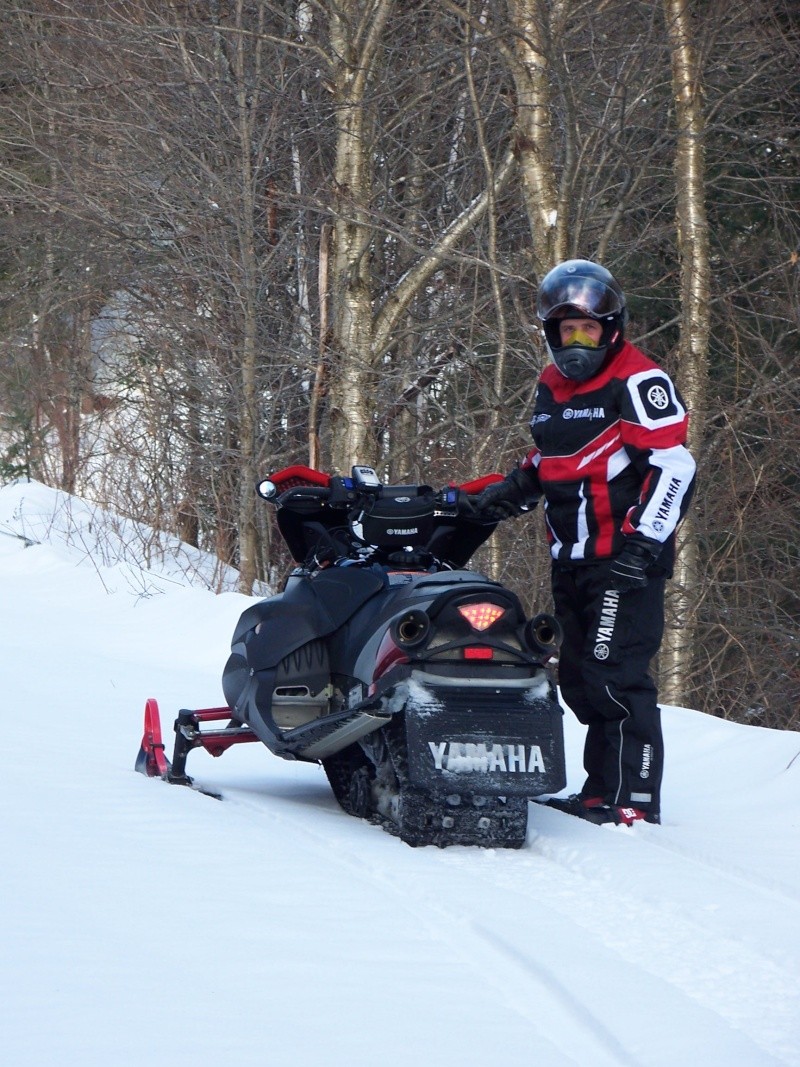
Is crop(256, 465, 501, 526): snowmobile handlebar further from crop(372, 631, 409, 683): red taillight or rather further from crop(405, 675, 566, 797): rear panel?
crop(405, 675, 566, 797): rear panel

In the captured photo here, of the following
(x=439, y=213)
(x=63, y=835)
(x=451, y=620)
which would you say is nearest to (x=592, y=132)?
(x=439, y=213)

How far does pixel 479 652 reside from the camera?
395 cm

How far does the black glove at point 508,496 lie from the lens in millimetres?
4730

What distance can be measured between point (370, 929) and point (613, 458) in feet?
6.73

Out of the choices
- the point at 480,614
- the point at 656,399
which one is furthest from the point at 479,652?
the point at 656,399

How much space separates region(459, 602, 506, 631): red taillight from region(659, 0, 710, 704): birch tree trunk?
5882 millimetres

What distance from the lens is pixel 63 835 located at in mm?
3646

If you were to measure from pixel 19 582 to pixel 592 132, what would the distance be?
6196 millimetres

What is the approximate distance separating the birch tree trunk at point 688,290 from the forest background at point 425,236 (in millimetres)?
24

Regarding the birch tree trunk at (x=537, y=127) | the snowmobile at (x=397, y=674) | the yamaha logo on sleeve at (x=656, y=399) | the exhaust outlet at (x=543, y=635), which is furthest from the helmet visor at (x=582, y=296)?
the birch tree trunk at (x=537, y=127)

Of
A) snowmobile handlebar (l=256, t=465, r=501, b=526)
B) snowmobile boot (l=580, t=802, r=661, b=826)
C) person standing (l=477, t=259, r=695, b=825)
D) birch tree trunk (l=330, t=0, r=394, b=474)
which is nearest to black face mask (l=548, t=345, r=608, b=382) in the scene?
person standing (l=477, t=259, r=695, b=825)

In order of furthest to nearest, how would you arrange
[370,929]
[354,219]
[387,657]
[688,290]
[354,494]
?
[354,219]
[688,290]
[354,494]
[387,657]
[370,929]

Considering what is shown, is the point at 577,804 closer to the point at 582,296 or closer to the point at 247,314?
the point at 582,296

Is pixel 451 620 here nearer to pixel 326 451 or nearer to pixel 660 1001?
pixel 660 1001
